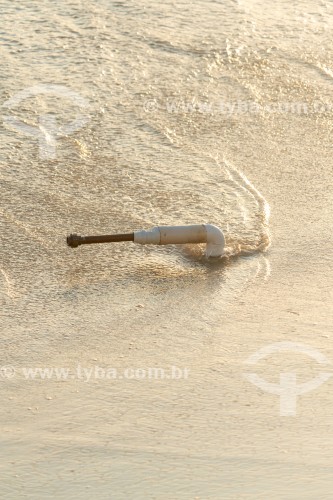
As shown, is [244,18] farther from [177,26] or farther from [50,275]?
[50,275]

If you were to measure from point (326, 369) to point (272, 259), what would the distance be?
0.97 m

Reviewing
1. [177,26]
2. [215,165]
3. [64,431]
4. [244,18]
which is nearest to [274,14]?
[244,18]

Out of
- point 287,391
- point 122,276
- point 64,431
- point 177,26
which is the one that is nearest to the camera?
point 64,431

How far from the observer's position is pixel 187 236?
A: 4.71 meters

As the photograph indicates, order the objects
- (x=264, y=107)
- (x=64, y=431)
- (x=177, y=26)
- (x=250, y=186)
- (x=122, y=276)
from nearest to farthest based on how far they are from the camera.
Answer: (x=64, y=431) < (x=122, y=276) < (x=250, y=186) < (x=264, y=107) < (x=177, y=26)

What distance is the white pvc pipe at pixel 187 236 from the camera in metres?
4.64

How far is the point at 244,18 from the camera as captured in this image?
768cm

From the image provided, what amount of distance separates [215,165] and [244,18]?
224 cm

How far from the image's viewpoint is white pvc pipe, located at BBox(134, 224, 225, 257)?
183 inches

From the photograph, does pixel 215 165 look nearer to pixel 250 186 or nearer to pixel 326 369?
pixel 250 186

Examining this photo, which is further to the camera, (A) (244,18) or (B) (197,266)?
(A) (244,18)

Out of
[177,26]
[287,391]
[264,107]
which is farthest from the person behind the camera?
[177,26]

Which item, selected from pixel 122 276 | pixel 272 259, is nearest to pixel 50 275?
pixel 122 276

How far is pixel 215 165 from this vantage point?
18.9 feet
